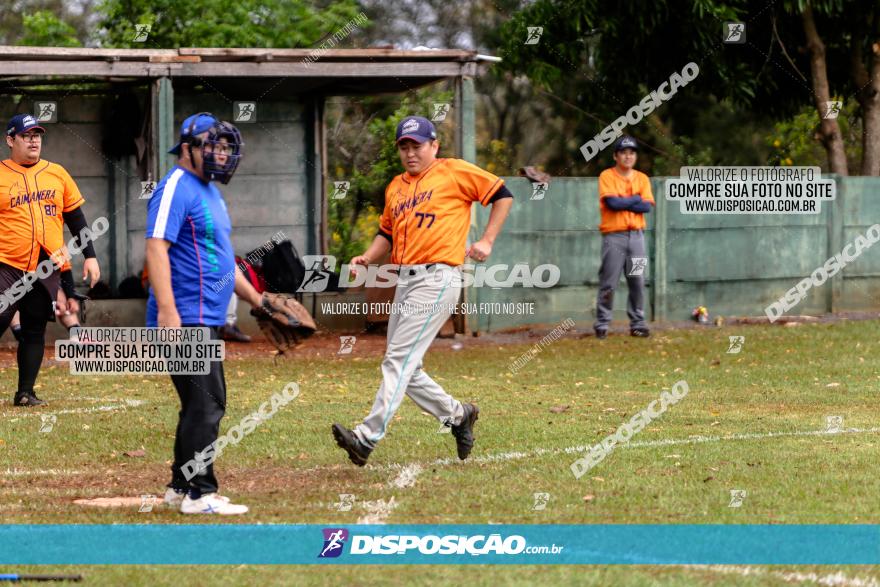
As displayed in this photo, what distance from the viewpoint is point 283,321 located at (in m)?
7.59

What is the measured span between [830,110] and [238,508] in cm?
1552

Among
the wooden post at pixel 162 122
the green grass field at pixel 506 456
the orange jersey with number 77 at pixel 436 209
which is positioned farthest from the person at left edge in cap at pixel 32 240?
the wooden post at pixel 162 122

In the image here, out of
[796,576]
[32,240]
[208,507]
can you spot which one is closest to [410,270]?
[208,507]

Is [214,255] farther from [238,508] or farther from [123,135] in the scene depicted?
[123,135]

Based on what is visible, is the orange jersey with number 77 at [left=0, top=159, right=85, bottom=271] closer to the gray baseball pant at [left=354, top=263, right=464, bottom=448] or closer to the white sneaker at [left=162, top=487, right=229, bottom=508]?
the gray baseball pant at [left=354, top=263, right=464, bottom=448]

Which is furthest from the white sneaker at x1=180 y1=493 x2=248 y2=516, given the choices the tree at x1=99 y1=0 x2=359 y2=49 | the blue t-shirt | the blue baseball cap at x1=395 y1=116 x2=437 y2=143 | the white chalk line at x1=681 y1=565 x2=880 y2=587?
the tree at x1=99 y1=0 x2=359 y2=49

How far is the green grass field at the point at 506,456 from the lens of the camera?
6.83 metres

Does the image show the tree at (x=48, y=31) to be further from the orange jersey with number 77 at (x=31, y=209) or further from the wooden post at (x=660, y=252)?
the orange jersey with number 77 at (x=31, y=209)

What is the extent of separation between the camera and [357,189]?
20594 millimetres

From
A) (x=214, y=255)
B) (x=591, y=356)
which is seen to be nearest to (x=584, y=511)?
(x=214, y=255)

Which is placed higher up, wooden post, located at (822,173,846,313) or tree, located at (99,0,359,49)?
tree, located at (99,0,359,49)

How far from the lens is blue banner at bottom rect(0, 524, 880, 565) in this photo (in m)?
6.06

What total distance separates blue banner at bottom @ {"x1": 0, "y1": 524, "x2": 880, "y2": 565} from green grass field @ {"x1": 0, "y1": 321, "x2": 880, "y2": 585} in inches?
6.3

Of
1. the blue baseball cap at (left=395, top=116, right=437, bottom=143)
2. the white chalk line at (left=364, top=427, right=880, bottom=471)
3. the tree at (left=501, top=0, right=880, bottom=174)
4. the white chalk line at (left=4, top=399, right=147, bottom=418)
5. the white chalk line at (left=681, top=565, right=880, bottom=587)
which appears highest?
the tree at (left=501, top=0, right=880, bottom=174)
